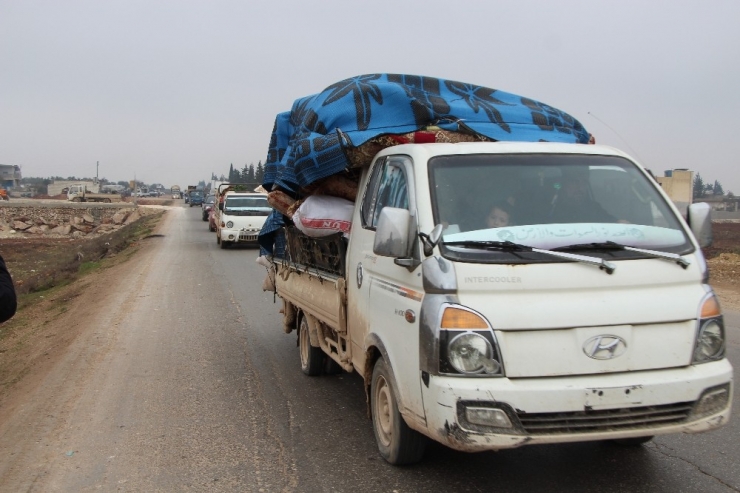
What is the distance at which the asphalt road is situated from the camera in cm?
434

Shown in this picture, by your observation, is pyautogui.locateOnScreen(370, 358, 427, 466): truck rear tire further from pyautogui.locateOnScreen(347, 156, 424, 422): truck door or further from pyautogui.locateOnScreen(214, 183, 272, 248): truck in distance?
pyautogui.locateOnScreen(214, 183, 272, 248): truck in distance

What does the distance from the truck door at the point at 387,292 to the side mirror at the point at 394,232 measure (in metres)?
0.16

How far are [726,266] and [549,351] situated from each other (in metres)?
14.7

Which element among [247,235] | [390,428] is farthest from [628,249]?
[247,235]

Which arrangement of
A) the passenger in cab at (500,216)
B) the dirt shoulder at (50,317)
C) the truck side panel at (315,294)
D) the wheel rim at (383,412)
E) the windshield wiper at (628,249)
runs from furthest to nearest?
the dirt shoulder at (50,317) < the truck side panel at (315,294) < the wheel rim at (383,412) < the passenger in cab at (500,216) < the windshield wiper at (628,249)

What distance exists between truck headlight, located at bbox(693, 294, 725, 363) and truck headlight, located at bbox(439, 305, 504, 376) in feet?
3.73

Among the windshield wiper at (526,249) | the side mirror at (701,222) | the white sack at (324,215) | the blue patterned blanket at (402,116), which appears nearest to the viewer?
the windshield wiper at (526,249)

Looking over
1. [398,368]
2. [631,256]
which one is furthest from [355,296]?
[631,256]

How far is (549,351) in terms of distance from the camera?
361cm

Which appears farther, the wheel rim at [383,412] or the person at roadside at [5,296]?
the wheel rim at [383,412]

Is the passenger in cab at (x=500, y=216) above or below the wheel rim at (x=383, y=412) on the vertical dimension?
above

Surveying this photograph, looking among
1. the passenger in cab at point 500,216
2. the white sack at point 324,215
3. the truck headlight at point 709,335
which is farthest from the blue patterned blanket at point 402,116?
the truck headlight at point 709,335

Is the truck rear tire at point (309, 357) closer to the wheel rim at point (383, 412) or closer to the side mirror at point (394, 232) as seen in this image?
the wheel rim at point (383, 412)

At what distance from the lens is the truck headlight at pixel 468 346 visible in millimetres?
3594
